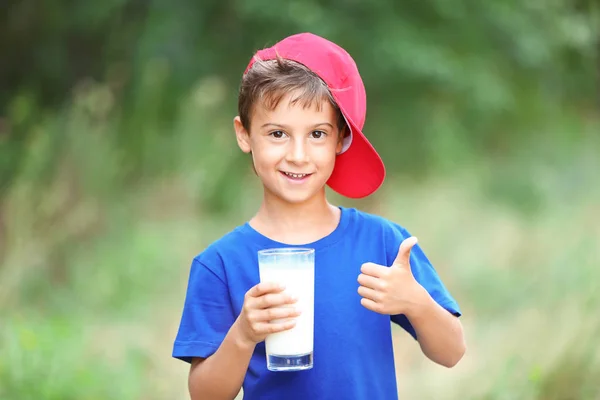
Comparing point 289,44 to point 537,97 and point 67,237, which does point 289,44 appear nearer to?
point 67,237

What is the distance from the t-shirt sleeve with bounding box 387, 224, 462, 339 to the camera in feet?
7.91

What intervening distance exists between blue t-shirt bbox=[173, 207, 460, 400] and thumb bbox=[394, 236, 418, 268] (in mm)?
208

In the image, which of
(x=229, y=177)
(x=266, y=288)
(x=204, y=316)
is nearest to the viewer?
(x=266, y=288)

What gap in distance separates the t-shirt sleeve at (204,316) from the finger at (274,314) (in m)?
0.25

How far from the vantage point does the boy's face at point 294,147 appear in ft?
7.70

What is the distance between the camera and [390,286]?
7.13ft

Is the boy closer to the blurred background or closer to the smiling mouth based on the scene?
the smiling mouth

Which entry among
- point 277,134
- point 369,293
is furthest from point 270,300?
point 277,134

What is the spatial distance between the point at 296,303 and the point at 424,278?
1.49 feet

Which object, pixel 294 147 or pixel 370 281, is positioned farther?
pixel 294 147

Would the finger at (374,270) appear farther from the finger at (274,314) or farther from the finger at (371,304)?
the finger at (274,314)

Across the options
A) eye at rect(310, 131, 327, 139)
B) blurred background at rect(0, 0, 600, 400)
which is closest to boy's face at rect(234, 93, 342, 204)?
eye at rect(310, 131, 327, 139)

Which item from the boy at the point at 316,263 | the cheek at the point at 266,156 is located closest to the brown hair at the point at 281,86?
the boy at the point at 316,263

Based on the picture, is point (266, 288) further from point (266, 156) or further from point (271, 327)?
point (266, 156)
